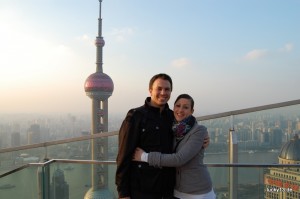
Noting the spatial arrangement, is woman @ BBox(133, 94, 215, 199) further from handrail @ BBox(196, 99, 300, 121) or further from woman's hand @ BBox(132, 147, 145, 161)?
handrail @ BBox(196, 99, 300, 121)

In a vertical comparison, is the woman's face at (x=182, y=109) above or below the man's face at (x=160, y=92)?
below

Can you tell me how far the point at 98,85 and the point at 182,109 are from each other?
5347 centimetres

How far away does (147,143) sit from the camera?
1.87 metres

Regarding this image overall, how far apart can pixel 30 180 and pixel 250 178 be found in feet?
6.18

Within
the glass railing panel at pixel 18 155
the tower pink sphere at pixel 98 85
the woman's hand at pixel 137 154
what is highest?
the tower pink sphere at pixel 98 85

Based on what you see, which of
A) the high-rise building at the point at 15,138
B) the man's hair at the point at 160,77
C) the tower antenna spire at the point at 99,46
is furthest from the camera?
the tower antenna spire at the point at 99,46

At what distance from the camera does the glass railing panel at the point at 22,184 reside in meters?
2.76

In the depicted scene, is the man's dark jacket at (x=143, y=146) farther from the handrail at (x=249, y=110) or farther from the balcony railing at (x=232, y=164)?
the handrail at (x=249, y=110)

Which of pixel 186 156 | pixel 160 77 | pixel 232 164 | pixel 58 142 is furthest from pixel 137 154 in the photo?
pixel 58 142

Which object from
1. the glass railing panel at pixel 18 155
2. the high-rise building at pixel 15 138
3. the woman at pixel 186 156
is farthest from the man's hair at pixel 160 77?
the high-rise building at pixel 15 138

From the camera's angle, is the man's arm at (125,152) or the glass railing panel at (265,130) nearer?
the man's arm at (125,152)

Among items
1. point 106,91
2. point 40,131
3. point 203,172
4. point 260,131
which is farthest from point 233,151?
point 106,91

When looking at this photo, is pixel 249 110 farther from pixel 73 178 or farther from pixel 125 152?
pixel 125 152

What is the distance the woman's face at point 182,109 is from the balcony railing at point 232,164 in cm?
87
